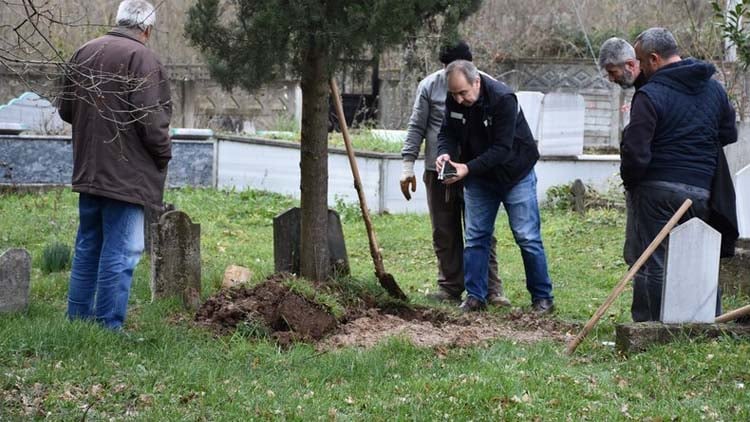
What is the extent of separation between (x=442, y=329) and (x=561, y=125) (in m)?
8.34

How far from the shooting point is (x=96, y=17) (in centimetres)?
2166

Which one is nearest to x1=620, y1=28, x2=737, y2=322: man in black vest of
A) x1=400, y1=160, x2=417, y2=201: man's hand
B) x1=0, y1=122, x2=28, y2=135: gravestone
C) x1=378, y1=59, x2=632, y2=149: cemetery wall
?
x1=400, y1=160, x2=417, y2=201: man's hand

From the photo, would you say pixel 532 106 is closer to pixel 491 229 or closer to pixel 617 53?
pixel 491 229

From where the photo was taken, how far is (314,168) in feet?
25.5

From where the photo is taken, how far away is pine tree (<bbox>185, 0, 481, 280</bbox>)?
7.12 meters

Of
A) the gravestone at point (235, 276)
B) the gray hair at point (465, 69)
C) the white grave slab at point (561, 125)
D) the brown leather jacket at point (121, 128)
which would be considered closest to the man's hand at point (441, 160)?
the gray hair at point (465, 69)

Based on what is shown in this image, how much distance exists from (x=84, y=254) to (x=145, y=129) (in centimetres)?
93

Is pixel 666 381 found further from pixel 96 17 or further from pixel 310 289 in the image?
pixel 96 17

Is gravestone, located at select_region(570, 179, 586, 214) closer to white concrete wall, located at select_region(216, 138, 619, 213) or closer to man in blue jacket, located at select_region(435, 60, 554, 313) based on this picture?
white concrete wall, located at select_region(216, 138, 619, 213)

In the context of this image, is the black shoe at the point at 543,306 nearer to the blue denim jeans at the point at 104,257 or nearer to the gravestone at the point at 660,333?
the gravestone at the point at 660,333

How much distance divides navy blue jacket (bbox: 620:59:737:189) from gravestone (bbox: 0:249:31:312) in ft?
12.7

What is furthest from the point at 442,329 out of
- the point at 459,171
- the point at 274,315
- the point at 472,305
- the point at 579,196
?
the point at 579,196

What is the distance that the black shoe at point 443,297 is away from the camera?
28.6 ft

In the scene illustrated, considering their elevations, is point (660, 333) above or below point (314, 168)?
below
